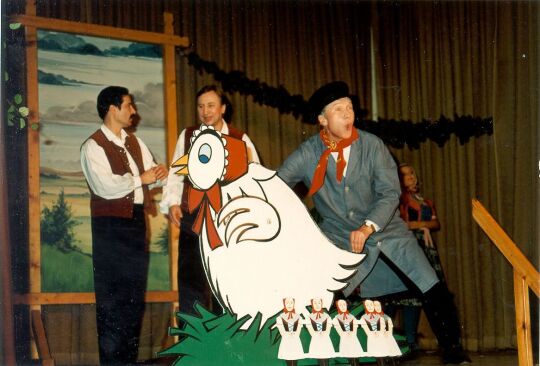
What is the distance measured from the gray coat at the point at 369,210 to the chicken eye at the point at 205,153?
0.47m

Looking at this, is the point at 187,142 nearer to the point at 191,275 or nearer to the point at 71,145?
the point at 71,145

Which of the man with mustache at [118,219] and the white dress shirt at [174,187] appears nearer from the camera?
the man with mustache at [118,219]

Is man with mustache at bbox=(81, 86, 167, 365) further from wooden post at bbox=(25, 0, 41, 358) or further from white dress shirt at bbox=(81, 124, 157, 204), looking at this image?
wooden post at bbox=(25, 0, 41, 358)

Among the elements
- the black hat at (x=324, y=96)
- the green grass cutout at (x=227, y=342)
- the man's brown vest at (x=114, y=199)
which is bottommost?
the green grass cutout at (x=227, y=342)

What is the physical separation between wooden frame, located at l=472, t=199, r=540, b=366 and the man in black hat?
395 millimetres

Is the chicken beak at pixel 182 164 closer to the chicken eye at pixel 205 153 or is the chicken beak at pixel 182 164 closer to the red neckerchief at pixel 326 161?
the chicken eye at pixel 205 153

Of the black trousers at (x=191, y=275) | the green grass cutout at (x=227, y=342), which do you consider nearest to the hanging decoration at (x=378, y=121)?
the black trousers at (x=191, y=275)

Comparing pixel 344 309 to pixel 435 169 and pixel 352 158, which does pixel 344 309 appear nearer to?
pixel 352 158

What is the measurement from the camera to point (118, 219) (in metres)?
4.91

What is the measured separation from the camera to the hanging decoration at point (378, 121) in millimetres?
5203

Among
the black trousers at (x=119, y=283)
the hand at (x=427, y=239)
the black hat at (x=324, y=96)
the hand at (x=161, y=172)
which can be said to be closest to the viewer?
the black trousers at (x=119, y=283)

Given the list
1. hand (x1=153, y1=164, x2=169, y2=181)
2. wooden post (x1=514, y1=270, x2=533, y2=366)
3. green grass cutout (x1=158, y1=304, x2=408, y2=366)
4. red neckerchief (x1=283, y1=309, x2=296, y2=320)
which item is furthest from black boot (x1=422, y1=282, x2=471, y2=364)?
hand (x1=153, y1=164, x2=169, y2=181)

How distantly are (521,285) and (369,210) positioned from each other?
102cm

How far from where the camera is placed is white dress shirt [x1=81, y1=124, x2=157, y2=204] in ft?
16.0
